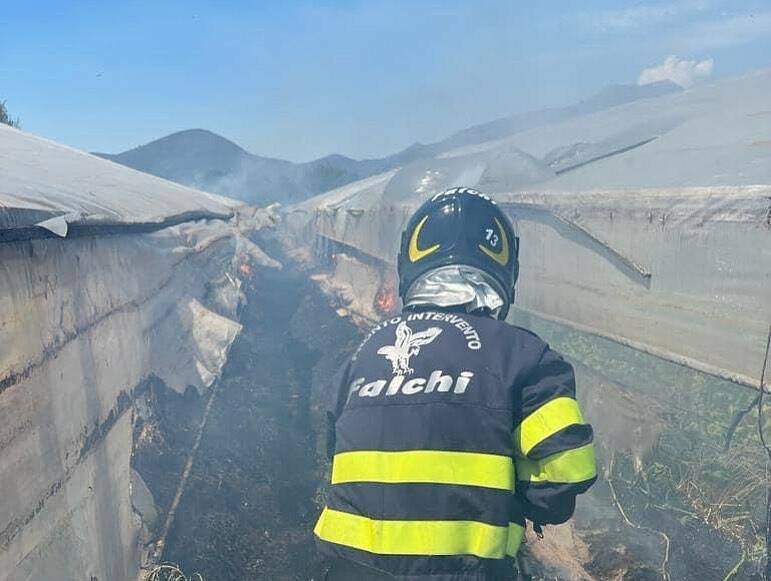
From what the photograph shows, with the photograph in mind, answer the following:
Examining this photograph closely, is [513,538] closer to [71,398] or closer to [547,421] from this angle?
[547,421]

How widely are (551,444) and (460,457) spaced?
27 cm

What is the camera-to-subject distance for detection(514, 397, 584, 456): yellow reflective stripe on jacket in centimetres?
179

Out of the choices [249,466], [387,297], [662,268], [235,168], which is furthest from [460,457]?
[235,168]

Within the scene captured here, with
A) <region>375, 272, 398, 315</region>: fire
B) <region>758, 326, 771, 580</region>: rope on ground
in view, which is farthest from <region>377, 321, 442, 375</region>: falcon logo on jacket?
<region>375, 272, 398, 315</region>: fire

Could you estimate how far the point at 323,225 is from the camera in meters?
21.8

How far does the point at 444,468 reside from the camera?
1820 millimetres

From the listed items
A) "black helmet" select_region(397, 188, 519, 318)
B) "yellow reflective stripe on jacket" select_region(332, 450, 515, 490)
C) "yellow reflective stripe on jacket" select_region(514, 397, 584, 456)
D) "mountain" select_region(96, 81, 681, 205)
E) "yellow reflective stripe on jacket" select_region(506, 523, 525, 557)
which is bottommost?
"yellow reflective stripe on jacket" select_region(506, 523, 525, 557)

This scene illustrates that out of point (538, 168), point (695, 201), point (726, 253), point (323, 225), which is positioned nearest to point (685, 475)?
point (726, 253)

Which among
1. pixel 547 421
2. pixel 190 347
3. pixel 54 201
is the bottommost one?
pixel 190 347

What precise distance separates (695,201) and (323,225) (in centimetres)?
1800

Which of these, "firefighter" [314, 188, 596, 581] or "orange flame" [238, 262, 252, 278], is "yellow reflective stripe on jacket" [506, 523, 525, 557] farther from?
"orange flame" [238, 262, 252, 278]

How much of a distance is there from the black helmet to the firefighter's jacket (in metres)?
0.37

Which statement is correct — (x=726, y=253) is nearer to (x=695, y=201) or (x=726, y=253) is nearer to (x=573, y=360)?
(x=695, y=201)

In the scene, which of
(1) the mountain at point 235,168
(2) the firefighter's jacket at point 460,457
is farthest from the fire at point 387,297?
(1) the mountain at point 235,168
